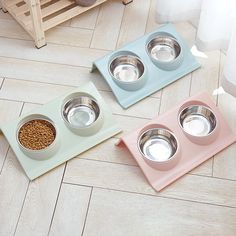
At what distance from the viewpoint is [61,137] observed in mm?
1659

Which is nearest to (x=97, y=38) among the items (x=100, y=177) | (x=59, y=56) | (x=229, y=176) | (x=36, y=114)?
(x=59, y=56)

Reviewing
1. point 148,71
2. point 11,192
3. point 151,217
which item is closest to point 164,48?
point 148,71

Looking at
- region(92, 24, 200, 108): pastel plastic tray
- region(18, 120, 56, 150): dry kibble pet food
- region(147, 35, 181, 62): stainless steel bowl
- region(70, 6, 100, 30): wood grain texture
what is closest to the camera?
region(18, 120, 56, 150): dry kibble pet food

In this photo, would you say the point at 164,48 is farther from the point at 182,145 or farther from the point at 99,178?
the point at 99,178

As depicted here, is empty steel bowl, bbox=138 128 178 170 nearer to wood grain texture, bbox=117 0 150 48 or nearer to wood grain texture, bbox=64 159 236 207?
wood grain texture, bbox=64 159 236 207

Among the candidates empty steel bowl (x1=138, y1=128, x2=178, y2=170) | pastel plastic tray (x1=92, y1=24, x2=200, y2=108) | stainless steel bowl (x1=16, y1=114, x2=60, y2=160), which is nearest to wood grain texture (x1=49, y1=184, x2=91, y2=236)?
stainless steel bowl (x1=16, y1=114, x2=60, y2=160)

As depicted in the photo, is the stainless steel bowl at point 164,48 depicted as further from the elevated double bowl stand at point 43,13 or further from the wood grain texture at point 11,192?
the wood grain texture at point 11,192

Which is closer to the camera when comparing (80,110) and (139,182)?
(139,182)

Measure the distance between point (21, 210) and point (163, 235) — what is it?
431 mm

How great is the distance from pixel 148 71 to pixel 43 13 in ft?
1.49

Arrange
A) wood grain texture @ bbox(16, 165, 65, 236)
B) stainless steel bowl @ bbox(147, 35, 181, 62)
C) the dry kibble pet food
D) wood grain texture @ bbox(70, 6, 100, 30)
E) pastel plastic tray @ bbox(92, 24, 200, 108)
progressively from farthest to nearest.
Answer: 1. wood grain texture @ bbox(70, 6, 100, 30)
2. stainless steel bowl @ bbox(147, 35, 181, 62)
3. pastel plastic tray @ bbox(92, 24, 200, 108)
4. the dry kibble pet food
5. wood grain texture @ bbox(16, 165, 65, 236)

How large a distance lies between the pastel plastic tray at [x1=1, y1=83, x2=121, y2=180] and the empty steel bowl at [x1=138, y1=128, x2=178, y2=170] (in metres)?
0.10

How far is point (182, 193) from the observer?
5.21 ft

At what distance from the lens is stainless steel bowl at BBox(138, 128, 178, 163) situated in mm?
1655
